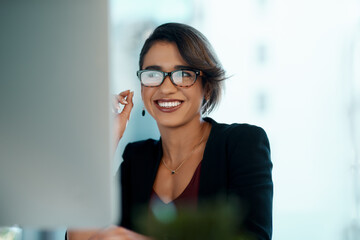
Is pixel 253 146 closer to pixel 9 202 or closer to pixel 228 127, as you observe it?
pixel 228 127

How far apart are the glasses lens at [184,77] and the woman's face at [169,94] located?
2cm

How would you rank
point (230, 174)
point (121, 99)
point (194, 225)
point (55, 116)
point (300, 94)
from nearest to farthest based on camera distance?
point (194, 225) < point (55, 116) < point (230, 174) < point (121, 99) < point (300, 94)

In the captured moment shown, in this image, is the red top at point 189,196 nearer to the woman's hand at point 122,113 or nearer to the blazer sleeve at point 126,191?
the blazer sleeve at point 126,191

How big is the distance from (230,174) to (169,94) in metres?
0.40

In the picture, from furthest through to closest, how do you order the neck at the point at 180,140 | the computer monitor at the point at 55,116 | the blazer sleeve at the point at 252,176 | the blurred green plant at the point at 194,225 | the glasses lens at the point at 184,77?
the neck at the point at 180,140
the glasses lens at the point at 184,77
the blazer sleeve at the point at 252,176
the computer monitor at the point at 55,116
the blurred green plant at the point at 194,225

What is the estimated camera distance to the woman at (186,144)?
137 centimetres

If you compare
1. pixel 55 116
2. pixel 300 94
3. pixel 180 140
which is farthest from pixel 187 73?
A: pixel 300 94

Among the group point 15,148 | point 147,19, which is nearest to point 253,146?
point 15,148

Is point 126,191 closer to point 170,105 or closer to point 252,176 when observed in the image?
point 170,105

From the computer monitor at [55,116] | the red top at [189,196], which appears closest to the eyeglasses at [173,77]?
the red top at [189,196]

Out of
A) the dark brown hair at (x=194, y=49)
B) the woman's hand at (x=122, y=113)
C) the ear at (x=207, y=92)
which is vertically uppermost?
the dark brown hair at (x=194, y=49)

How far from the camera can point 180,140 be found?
160 cm

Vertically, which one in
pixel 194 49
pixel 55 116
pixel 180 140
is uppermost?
pixel 194 49

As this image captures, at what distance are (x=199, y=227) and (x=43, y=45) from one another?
383 millimetres
